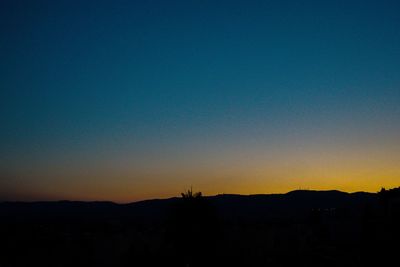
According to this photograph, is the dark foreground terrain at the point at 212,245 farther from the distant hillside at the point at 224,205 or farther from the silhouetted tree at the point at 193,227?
the distant hillside at the point at 224,205

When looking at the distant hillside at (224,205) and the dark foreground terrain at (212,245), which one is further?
the distant hillside at (224,205)

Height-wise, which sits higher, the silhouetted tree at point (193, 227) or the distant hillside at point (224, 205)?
the distant hillside at point (224, 205)

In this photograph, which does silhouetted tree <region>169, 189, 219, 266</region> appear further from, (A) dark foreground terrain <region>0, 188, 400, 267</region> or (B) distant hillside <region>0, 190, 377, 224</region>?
(B) distant hillside <region>0, 190, 377, 224</region>

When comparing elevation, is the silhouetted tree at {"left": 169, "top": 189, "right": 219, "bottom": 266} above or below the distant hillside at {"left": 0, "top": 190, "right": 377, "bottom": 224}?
below

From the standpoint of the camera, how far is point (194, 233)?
1040 inches

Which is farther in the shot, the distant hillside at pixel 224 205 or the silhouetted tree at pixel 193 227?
the distant hillside at pixel 224 205

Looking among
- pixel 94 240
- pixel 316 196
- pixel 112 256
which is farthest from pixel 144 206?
pixel 112 256

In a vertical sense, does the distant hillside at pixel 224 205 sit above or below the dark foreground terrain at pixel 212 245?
above

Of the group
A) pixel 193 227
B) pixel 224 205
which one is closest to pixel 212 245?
pixel 193 227

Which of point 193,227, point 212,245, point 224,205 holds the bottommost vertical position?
point 212,245

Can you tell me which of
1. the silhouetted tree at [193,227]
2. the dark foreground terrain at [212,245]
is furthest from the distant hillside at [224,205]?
the silhouetted tree at [193,227]

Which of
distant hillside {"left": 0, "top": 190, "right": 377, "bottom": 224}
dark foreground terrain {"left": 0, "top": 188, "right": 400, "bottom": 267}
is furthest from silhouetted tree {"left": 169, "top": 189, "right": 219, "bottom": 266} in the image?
distant hillside {"left": 0, "top": 190, "right": 377, "bottom": 224}

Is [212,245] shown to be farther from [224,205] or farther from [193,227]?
[224,205]

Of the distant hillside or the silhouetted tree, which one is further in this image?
the distant hillside
